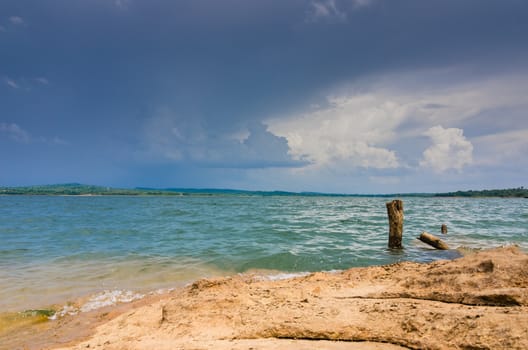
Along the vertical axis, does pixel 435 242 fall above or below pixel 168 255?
above

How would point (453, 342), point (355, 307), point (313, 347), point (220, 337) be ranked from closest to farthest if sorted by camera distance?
point (453, 342)
point (313, 347)
point (220, 337)
point (355, 307)

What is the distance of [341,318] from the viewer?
13.7ft

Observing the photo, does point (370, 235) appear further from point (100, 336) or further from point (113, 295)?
point (100, 336)

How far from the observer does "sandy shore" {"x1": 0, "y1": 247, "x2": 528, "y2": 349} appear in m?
3.44

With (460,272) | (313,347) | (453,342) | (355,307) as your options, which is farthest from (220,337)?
(460,272)

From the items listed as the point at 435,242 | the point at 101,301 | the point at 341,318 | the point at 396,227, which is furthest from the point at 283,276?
the point at 435,242

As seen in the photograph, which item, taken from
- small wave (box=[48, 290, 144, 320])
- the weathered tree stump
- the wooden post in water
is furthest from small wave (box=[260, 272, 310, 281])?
the weathered tree stump

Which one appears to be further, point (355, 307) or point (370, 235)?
point (370, 235)

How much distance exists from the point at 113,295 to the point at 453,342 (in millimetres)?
8755

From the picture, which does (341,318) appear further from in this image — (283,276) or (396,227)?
(396,227)

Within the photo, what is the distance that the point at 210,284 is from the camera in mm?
6840

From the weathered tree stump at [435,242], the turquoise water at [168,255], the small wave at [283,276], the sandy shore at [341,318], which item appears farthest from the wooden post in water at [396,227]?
the sandy shore at [341,318]

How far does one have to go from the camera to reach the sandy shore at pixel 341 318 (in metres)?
3.44

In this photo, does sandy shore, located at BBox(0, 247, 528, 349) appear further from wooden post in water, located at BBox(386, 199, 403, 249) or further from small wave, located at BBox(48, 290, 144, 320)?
wooden post in water, located at BBox(386, 199, 403, 249)
